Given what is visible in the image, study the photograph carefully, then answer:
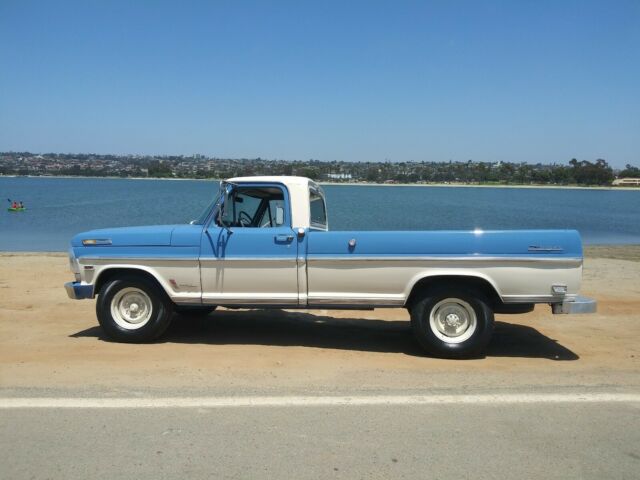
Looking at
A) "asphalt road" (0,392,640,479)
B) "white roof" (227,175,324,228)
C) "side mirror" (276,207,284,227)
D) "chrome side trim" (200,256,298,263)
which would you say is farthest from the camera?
"side mirror" (276,207,284,227)

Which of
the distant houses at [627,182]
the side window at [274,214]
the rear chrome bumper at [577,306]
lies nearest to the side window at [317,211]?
the side window at [274,214]

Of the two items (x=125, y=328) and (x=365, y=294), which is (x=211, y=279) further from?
(x=365, y=294)

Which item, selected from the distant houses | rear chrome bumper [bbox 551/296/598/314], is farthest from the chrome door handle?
the distant houses

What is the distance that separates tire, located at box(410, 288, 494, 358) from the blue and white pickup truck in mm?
11

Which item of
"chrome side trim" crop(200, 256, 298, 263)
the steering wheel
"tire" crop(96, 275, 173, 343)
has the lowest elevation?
"tire" crop(96, 275, 173, 343)

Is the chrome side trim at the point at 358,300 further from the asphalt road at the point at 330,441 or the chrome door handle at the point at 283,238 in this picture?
the asphalt road at the point at 330,441

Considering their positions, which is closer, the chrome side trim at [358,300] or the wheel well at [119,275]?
the chrome side trim at [358,300]

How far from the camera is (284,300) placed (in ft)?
21.8

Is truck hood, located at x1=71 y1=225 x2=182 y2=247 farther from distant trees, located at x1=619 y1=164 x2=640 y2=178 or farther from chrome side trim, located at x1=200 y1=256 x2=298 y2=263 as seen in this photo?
distant trees, located at x1=619 y1=164 x2=640 y2=178

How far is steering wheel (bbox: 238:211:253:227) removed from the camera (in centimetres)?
704

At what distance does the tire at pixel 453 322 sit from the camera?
6.33 metres

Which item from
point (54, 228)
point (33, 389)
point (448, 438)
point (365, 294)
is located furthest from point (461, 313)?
point (54, 228)

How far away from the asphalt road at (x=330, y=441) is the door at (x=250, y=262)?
1.84 m

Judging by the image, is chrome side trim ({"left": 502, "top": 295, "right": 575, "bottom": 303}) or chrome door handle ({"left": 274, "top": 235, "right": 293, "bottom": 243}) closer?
chrome side trim ({"left": 502, "top": 295, "right": 575, "bottom": 303})
